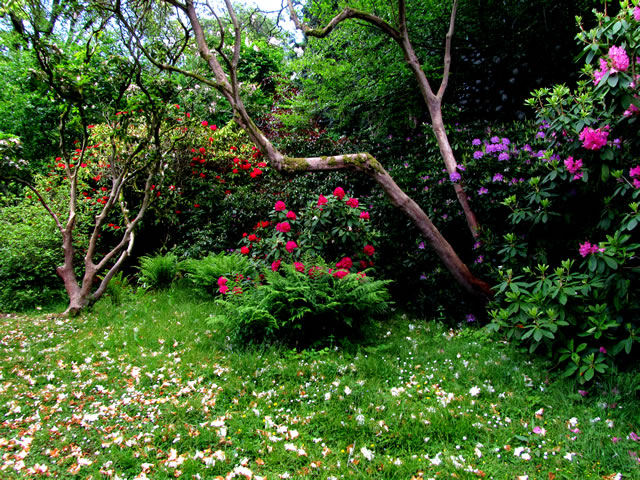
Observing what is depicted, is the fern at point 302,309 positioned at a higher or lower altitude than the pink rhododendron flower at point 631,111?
lower

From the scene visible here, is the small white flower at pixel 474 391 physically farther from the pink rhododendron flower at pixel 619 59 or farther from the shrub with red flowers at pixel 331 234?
the pink rhododendron flower at pixel 619 59

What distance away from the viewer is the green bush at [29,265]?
5.76m

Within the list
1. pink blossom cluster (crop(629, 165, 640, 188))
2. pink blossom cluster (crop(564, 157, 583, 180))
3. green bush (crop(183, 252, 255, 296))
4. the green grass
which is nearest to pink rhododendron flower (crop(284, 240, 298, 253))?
green bush (crop(183, 252, 255, 296))

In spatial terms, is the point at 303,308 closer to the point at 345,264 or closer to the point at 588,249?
the point at 345,264

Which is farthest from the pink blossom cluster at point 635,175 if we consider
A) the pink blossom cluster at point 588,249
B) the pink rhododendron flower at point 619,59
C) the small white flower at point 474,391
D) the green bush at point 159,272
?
the green bush at point 159,272

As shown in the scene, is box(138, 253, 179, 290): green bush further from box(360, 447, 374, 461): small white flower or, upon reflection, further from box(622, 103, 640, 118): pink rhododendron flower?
box(622, 103, 640, 118): pink rhododendron flower

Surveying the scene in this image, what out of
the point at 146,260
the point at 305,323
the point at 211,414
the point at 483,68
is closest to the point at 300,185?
the point at 146,260

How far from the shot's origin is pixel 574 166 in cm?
296

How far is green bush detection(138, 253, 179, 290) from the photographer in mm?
5879

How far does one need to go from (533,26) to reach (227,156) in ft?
18.6

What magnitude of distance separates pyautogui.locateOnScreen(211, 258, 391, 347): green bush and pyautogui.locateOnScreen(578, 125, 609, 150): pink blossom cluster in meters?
2.06

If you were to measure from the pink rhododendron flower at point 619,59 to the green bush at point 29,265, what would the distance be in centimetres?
725

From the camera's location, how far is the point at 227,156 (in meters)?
7.49

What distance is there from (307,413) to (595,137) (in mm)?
2870
